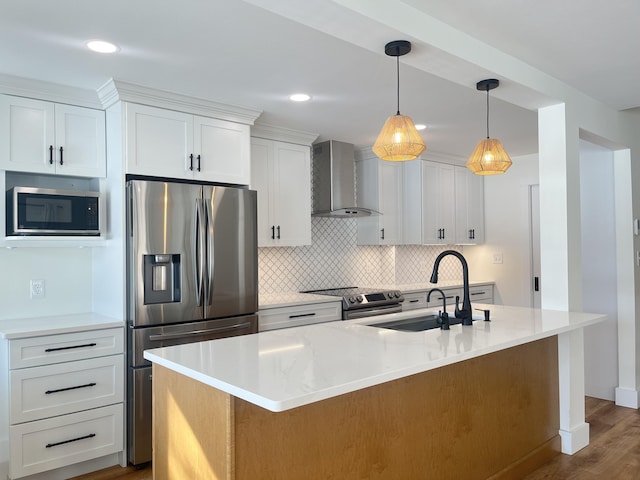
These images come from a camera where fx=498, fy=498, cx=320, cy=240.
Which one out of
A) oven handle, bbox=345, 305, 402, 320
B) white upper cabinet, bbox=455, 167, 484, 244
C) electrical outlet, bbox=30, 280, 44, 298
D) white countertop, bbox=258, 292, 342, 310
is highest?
white upper cabinet, bbox=455, 167, 484, 244

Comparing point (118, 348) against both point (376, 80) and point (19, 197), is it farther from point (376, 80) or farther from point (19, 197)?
point (376, 80)

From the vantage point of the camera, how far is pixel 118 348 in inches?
121

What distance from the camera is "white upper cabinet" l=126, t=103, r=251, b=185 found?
321 centimetres

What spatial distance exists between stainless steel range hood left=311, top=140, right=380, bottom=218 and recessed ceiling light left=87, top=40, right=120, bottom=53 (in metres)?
2.46

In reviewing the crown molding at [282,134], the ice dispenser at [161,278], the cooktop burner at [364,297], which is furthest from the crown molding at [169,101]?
the cooktop burner at [364,297]

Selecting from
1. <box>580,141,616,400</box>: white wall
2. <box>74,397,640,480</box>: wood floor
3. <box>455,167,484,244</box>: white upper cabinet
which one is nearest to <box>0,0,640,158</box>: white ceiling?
<box>580,141,616,400</box>: white wall

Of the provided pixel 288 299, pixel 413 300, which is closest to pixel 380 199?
pixel 413 300

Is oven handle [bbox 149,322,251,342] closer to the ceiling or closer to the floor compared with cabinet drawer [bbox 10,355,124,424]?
closer to the ceiling

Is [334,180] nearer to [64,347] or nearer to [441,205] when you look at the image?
[441,205]

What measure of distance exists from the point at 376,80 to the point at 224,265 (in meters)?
1.58

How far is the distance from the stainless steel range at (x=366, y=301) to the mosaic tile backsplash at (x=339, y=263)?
24 cm

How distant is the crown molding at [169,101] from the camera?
3111mm

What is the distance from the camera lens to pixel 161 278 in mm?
3209

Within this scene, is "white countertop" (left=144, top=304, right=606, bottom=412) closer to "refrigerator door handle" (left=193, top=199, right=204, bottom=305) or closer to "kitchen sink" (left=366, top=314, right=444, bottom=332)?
"kitchen sink" (left=366, top=314, right=444, bottom=332)
